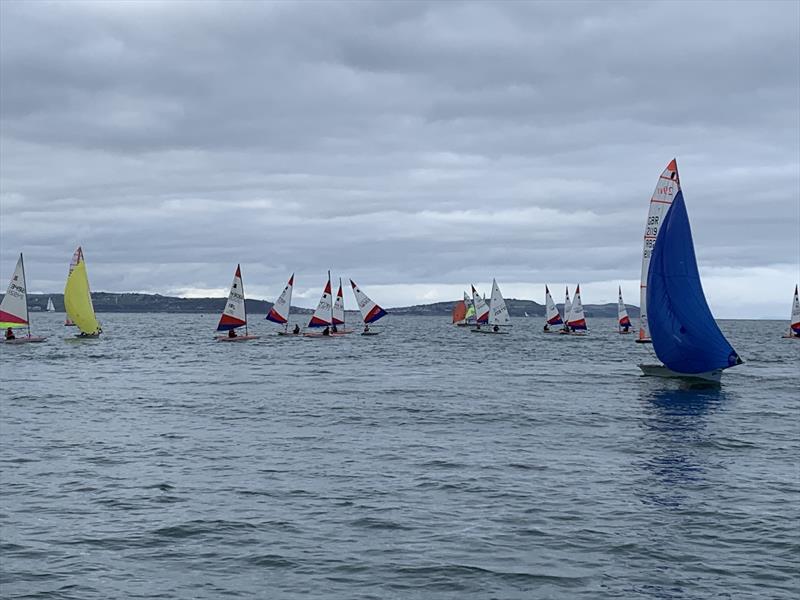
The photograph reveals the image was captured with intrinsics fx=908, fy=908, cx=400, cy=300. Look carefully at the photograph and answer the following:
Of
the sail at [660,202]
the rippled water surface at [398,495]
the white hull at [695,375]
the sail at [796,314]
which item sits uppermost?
the sail at [660,202]

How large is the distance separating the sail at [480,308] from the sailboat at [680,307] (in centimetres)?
9966

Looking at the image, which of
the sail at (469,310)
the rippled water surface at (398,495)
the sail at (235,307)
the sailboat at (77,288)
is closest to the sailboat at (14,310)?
the sailboat at (77,288)

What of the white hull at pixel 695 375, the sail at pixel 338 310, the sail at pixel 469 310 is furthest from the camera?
the sail at pixel 469 310

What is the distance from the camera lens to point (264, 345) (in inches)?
4063

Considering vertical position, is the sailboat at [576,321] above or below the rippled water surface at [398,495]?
above

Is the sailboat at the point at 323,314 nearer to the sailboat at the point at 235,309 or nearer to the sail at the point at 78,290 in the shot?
the sailboat at the point at 235,309

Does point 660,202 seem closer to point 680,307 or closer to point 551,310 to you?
point 680,307

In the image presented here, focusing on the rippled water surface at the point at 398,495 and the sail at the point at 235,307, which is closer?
the rippled water surface at the point at 398,495

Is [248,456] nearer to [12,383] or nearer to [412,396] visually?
[412,396]

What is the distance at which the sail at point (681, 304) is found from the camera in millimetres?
48625

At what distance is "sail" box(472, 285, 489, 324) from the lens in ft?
497

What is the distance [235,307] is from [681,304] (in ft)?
194

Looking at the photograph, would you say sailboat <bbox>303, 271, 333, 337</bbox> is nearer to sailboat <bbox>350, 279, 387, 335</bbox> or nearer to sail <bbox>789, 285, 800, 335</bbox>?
sailboat <bbox>350, 279, 387, 335</bbox>

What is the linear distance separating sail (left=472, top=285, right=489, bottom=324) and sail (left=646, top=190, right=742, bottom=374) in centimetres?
9986
